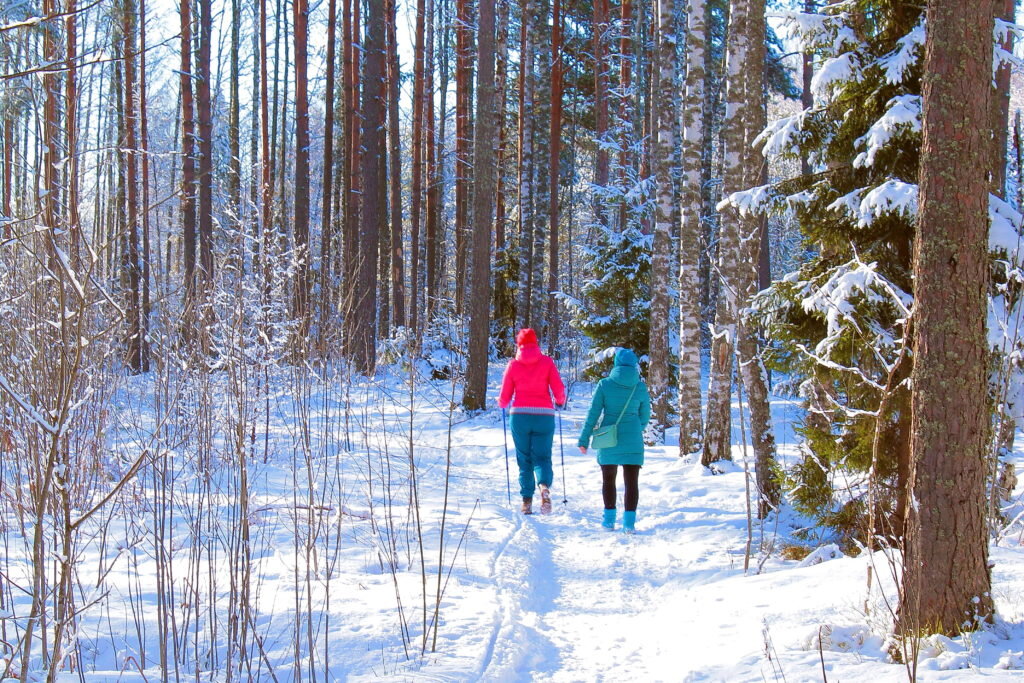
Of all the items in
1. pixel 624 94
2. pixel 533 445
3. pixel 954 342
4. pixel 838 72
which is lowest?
pixel 533 445

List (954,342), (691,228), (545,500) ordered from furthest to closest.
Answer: (691,228), (545,500), (954,342)

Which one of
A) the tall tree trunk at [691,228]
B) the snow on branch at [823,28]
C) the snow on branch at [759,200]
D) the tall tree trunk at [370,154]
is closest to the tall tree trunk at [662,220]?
the tall tree trunk at [691,228]

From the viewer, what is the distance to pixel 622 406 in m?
6.44

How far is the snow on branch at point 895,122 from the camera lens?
4613 mm

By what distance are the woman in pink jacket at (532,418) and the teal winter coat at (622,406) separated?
439 millimetres

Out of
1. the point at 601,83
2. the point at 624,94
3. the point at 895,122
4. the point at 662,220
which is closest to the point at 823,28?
the point at 895,122

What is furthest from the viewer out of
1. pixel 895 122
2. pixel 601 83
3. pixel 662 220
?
pixel 601 83

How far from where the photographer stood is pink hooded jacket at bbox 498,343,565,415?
680 cm

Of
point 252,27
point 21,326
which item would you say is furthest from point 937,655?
point 252,27

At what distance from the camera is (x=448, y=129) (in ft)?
103

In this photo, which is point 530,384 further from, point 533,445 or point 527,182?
point 527,182

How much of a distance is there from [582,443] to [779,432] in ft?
23.2

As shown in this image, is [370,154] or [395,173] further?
[395,173]

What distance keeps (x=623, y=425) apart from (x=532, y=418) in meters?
0.91
